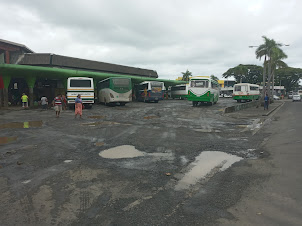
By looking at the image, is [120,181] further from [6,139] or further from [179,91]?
[179,91]

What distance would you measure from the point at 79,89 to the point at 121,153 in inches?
594

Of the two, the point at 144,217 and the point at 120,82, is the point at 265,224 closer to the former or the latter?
the point at 144,217

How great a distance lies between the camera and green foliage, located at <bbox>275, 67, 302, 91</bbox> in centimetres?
7256

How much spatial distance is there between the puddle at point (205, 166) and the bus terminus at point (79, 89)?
1579cm

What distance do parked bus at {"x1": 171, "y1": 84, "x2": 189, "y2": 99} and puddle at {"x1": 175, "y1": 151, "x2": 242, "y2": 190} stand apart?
34394mm

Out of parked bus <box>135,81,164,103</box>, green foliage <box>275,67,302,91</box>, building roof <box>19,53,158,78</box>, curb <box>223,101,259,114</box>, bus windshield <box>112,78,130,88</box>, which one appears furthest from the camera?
green foliage <box>275,67,302,91</box>

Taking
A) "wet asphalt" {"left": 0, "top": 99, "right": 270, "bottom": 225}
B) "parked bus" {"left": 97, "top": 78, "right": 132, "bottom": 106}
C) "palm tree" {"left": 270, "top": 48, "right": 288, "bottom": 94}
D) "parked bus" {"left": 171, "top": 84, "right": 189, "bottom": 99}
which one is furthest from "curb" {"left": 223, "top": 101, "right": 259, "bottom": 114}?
"parked bus" {"left": 171, "top": 84, "right": 189, "bottom": 99}

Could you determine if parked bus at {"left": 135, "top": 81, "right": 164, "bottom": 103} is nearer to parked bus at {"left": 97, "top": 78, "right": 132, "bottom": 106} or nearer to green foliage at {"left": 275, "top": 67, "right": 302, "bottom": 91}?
parked bus at {"left": 97, "top": 78, "right": 132, "bottom": 106}

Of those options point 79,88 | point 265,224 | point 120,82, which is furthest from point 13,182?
point 120,82

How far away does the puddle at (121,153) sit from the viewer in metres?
6.32

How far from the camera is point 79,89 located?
20312mm

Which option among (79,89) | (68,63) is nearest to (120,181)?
(79,89)

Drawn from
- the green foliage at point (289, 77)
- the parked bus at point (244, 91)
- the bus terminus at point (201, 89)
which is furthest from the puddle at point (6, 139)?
the green foliage at point (289, 77)

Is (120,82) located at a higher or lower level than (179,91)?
higher
